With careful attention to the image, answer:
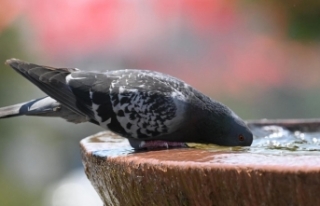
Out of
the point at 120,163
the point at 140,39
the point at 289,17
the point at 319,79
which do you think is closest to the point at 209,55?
the point at 140,39

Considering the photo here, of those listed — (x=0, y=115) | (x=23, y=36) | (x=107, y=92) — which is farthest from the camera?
(x=23, y=36)

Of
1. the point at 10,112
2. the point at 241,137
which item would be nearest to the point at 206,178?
the point at 241,137

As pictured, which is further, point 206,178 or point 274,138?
point 274,138

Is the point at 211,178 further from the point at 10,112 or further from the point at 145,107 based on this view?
the point at 10,112

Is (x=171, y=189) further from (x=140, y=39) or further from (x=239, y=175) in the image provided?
(x=140, y=39)

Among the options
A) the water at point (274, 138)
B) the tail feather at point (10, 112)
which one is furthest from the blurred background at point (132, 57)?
the tail feather at point (10, 112)

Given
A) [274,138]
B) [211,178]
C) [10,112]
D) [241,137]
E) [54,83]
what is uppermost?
[54,83]
